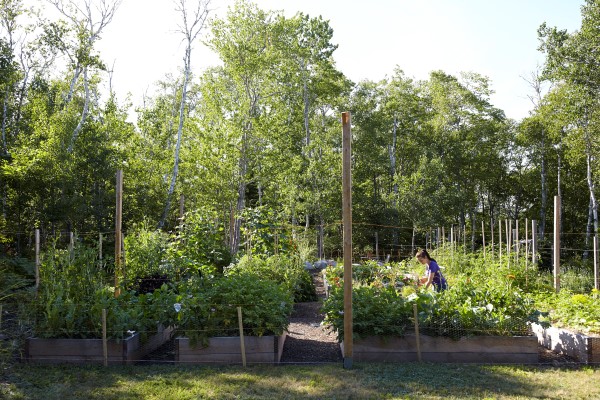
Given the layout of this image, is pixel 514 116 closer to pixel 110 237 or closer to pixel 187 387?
pixel 110 237

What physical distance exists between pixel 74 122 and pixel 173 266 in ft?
31.8

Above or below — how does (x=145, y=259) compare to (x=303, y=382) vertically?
above

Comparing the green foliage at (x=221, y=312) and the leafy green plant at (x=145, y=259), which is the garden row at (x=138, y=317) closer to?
the green foliage at (x=221, y=312)

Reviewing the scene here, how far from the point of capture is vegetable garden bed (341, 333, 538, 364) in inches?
244

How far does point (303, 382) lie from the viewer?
17.7 feet

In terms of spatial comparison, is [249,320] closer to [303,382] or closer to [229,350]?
[229,350]

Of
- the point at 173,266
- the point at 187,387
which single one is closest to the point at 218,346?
the point at 187,387

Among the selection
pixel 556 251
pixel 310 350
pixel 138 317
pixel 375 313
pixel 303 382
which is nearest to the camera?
pixel 303 382

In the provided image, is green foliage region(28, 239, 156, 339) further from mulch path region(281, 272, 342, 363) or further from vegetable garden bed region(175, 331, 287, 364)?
mulch path region(281, 272, 342, 363)

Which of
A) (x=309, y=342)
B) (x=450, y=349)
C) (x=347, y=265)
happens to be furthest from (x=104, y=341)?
(x=450, y=349)

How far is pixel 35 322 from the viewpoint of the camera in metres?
6.34

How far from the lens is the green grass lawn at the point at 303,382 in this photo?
5.00 m

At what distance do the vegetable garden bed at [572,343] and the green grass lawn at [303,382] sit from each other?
9.9 inches

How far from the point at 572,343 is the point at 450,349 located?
148cm
